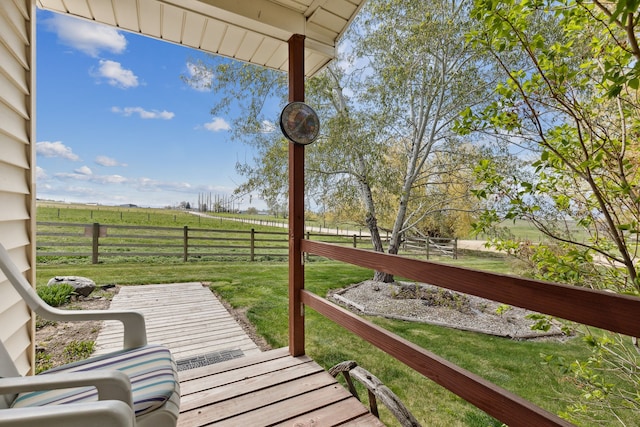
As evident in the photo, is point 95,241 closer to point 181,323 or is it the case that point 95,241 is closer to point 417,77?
point 181,323

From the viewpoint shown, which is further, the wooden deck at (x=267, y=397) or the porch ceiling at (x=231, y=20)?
the porch ceiling at (x=231, y=20)

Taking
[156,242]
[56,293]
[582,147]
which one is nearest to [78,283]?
[56,293]

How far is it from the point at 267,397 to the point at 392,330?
7.82 ft

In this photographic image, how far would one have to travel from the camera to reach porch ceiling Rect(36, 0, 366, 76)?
5.07 ft

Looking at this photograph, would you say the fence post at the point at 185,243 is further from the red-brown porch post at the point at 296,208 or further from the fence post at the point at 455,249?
the fence post at the point at 455,249

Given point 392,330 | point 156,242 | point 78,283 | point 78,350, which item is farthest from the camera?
point 156,242

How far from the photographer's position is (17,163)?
3.76 feet

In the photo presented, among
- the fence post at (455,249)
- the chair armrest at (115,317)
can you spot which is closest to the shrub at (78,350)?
the chair armrest at (115,317)

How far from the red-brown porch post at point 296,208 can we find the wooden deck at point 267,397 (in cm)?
21

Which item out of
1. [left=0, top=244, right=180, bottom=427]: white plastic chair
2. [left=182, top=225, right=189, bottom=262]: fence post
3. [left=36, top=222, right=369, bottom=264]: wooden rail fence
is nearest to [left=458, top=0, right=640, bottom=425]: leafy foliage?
[left=0, top=244, right=180, bottom=427]: white plastic chair

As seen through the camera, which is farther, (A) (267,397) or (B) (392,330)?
(B) (392,330)

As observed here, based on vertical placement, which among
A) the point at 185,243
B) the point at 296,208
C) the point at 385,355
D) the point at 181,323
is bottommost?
the point at 385,355

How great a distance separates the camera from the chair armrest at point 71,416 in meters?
0.46

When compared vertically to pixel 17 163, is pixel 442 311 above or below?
below
